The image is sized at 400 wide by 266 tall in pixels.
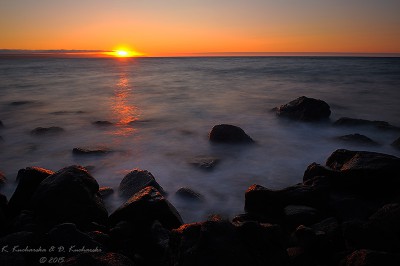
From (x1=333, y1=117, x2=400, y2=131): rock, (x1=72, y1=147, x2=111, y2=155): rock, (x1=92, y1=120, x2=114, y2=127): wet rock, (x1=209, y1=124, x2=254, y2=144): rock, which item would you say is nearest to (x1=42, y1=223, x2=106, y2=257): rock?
(x1=72, y1=147, x2=111, y2=155): rock

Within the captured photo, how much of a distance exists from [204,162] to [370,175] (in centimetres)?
362

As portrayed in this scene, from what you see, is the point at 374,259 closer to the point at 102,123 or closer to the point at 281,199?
the point at 281,199

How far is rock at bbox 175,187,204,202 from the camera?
5460 mm

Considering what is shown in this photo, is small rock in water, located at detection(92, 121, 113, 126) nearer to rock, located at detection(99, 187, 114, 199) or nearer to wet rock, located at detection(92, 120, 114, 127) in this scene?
wet rock, located at detection(92, 120, 114, 127)

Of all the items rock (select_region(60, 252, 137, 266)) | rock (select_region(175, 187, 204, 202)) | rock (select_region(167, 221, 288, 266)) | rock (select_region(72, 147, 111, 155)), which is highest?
rock (select_region(167, 221, 288, 266))

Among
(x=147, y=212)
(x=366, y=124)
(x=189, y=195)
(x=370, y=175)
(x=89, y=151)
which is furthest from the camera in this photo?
(x=366, y=124)

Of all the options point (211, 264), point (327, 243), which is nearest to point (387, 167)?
point (327, 243)

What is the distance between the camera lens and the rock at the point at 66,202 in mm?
3816

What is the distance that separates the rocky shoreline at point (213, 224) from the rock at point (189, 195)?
0.06 feet

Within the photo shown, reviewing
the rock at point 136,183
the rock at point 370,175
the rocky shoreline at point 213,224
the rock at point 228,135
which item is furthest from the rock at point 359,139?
the rock at point 136,183

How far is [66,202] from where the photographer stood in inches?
152

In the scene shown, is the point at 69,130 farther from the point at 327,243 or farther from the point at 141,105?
the point at 327,243

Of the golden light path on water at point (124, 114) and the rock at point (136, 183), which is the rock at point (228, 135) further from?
the rock at point (136, 183)

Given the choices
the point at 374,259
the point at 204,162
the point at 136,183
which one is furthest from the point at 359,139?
the point at 374,259
